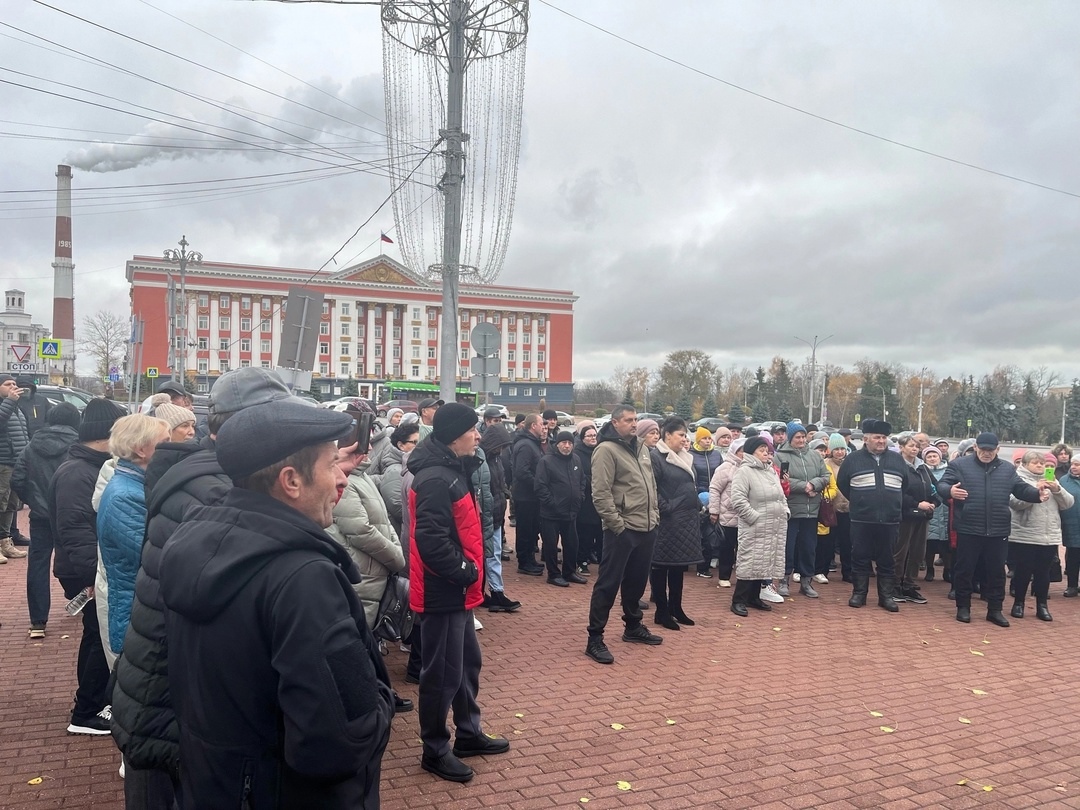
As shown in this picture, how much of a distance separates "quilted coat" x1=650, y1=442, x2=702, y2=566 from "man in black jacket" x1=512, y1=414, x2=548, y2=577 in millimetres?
2432

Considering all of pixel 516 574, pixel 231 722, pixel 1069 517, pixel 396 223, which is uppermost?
pixel 396 223

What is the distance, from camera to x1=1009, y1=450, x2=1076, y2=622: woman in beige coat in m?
8.35

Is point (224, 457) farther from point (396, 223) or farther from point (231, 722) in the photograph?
point (396, 223)

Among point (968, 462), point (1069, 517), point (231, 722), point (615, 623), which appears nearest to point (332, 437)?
point (231, 722)

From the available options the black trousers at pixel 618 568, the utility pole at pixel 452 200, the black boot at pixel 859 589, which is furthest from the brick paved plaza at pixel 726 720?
the utility pole at pixel 452 200

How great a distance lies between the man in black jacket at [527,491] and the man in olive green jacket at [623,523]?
307cm

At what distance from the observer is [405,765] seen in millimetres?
4375

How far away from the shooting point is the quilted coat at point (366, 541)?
470cm

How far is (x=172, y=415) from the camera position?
418cm

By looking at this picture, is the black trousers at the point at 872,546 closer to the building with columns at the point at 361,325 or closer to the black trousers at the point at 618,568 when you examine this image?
the black trousers at the point at 618,568

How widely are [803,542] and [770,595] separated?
92 cm

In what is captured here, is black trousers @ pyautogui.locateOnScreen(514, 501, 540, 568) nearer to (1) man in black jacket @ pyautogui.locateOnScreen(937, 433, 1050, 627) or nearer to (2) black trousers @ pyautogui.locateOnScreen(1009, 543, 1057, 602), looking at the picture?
(1) man in black jacket @ pyautogui.locateOnScreen(937, 433, 1050, 627)

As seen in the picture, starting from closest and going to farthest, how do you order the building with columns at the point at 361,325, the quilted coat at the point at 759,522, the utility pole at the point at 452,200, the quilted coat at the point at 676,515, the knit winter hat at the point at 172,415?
the knit winter hat at the point at 172,415
the quilted coat at the point at 676,515
the quilted coat at the point at 759,522
the utility pole at the point at 452,200
the building with columns at the point at 361,325

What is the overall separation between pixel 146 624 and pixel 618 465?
192 inches
